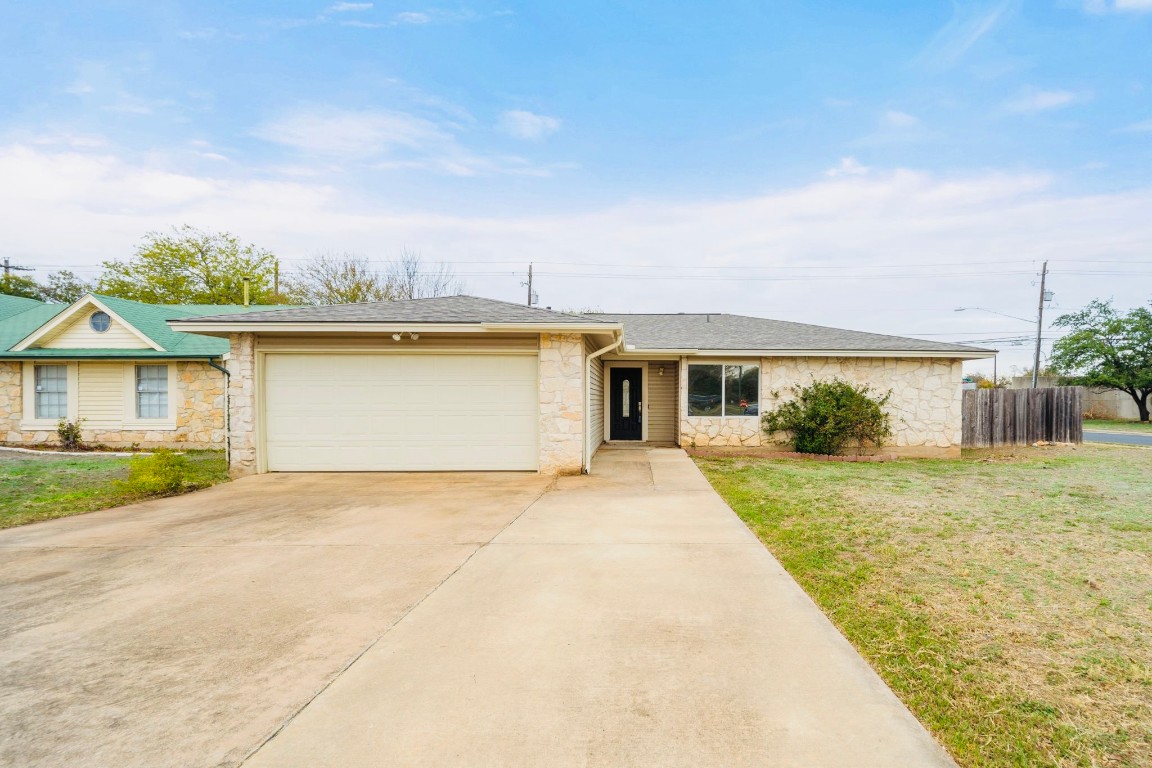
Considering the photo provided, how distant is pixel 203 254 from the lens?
2806 centimetres

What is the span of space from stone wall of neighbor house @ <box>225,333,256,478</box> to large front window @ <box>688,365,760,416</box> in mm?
9399

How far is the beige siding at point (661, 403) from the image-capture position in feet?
46.7

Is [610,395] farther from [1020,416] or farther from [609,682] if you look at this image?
[609,682]

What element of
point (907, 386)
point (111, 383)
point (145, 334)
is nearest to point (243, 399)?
point (145, 334)

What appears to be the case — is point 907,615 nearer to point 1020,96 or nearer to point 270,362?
point 270,362

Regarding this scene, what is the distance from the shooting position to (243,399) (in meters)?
9.01

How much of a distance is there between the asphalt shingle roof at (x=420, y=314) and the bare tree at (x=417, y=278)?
18.5m

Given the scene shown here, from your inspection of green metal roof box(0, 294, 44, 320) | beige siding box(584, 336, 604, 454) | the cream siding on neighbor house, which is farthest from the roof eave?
green metal roof box(0, 294, 44, 320)

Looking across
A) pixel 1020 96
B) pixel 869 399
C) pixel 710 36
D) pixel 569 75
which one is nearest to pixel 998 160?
pixel 1020 96

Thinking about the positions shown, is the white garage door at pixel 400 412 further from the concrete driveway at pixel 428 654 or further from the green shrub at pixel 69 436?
the green shrub at pixel 69 436

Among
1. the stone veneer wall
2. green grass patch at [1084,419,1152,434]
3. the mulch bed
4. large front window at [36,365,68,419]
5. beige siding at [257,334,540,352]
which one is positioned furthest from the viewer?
green grass patch at [1084,419,1152,434]

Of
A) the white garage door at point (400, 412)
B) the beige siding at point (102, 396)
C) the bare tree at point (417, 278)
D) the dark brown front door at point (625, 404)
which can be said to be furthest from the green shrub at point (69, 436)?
the bare tree at point (417, 278)

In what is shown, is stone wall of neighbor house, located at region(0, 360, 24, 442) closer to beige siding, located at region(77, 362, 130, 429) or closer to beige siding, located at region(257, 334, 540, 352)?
beige siding, located at region(77, 362, 130, 429)

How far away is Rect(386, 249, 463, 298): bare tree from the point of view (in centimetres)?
2745
